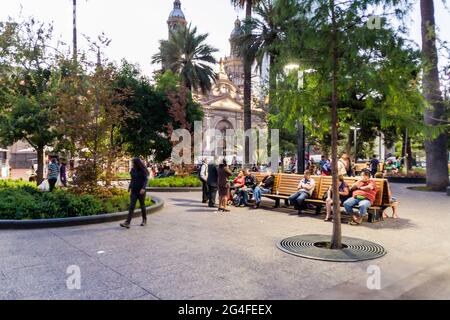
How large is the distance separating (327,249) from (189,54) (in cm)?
3178

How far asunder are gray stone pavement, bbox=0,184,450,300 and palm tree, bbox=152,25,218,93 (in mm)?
27717

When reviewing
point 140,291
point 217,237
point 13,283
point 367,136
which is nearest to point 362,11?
point 217,237

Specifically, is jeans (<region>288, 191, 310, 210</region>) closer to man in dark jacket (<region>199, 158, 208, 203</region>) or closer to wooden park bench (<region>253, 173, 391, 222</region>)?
wooden park bench (<region>253, 173, 391, 222</region>)

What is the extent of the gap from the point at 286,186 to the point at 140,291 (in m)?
7.98

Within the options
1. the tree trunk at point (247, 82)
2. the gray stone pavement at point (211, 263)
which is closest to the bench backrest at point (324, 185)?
the gray stone pavement at point (211, 263)

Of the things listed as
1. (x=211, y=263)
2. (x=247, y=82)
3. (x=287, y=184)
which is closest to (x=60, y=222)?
(x=211, y=263)

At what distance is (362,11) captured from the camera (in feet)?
20.8

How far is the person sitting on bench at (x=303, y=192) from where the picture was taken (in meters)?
10.5

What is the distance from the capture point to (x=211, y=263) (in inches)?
224

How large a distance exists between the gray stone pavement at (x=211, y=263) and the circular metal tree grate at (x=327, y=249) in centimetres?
18

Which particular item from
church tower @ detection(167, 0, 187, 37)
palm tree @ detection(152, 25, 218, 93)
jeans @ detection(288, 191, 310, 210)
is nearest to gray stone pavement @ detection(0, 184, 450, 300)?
jeans @ detection(288, 191, 310, 210)

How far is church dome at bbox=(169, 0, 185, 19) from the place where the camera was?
305 feet

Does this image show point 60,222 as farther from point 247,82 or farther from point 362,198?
point 247,82

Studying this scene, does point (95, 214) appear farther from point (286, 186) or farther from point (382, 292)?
point (382, 292)
